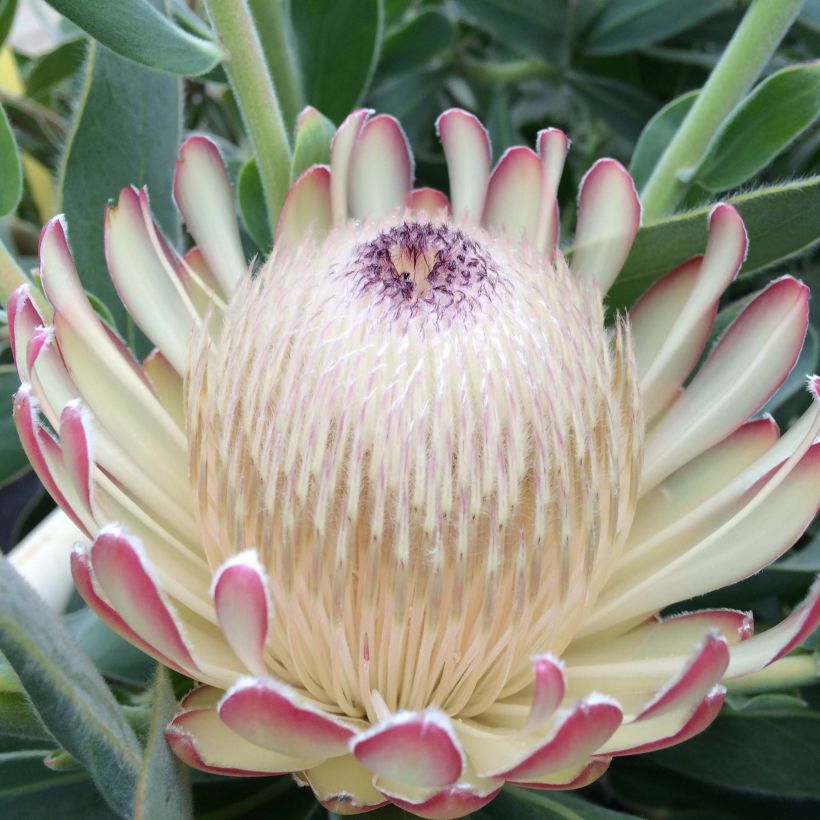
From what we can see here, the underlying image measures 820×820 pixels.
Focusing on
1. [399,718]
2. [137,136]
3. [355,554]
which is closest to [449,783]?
[399,718]

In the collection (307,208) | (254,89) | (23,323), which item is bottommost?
(23,323)

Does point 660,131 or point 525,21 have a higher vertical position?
point 525,21

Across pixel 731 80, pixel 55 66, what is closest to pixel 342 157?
pixel 731 80

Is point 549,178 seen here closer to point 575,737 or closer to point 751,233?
point 751,233

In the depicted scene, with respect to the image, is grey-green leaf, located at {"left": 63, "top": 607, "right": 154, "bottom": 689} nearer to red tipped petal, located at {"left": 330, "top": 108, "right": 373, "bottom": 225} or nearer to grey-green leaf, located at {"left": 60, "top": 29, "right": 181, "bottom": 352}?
grey-green leaf, located at {"left": 60, "top": 29, "right": 181, "bottom": 352}

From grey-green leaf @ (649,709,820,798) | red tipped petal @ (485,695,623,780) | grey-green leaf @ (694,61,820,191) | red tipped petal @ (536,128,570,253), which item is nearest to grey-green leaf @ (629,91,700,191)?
grey-green leaf @ (694,61,820,191)

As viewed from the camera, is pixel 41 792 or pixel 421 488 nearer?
pixel 421 488

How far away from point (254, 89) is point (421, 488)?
401mm

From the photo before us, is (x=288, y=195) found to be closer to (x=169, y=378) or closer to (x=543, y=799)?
(x=169, y=378)

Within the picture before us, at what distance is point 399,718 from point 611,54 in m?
1.11

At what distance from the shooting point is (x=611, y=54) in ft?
4.37

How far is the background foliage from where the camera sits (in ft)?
1.85

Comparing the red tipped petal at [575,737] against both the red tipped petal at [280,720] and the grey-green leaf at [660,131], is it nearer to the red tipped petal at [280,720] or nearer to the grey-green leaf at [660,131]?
the red tipped petal at [280,720]

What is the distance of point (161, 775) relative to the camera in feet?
1.75
